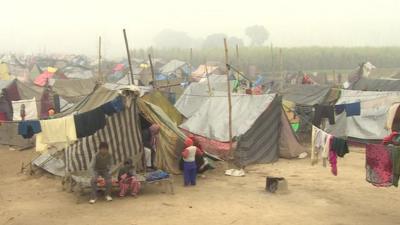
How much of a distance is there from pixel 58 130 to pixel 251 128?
17.3 ft

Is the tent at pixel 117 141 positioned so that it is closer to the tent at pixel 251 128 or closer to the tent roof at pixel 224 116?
the tent at pixel 251 128

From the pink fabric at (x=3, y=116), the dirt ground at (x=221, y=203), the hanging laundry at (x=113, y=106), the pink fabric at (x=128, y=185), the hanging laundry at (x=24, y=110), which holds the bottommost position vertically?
the dirt ground at (x=221, y=203)

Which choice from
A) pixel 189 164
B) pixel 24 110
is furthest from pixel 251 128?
pixel 24 110

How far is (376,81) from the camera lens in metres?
22.3

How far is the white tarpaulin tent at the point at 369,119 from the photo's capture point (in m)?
16.2

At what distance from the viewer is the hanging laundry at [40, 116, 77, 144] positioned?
35.1 ft

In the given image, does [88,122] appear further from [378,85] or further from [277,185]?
[378,85]

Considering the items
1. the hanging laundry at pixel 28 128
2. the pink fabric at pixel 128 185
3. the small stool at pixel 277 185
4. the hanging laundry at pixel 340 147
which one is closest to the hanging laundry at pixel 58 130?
the hanging laundry at pixel 28 128

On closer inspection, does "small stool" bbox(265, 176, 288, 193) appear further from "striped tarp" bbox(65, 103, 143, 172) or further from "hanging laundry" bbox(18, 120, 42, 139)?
"hanging laundry" bbox(18, 120, 42, 139)

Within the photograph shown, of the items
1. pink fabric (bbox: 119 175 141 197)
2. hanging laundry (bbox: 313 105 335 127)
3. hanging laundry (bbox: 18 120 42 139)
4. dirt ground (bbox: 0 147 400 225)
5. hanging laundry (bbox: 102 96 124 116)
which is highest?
hanging laundry (bbox: 102 96 124 116)

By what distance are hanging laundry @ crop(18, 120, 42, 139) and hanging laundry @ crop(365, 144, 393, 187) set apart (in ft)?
21.0

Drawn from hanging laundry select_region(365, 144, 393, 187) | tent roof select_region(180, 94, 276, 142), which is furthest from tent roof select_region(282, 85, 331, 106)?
hanging laundry select_region(365, 144, 393, 187)

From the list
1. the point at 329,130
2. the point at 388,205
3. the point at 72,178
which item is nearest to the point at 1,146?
the point at 72,178

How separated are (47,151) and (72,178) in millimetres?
2134
